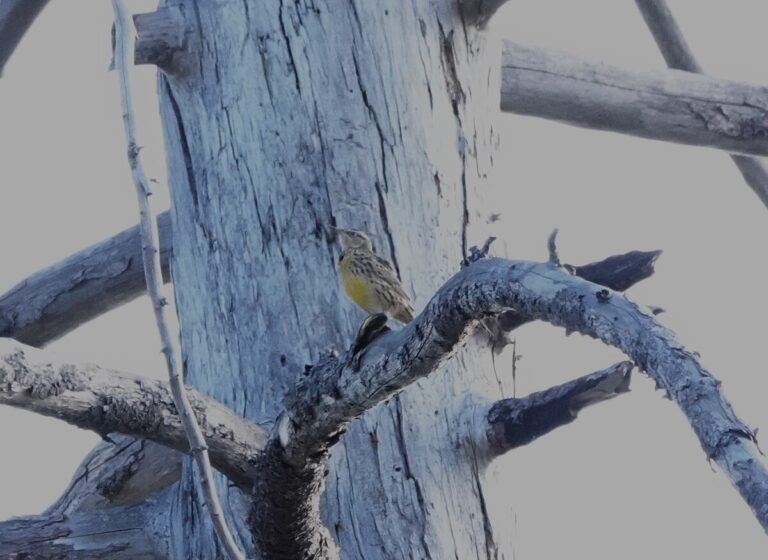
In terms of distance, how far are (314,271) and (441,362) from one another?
3.70ft

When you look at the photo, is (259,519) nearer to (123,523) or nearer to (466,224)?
(123,523)

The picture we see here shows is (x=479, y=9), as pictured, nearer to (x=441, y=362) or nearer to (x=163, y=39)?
(x=163, y=39)

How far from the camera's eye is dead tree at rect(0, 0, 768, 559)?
3119 mm

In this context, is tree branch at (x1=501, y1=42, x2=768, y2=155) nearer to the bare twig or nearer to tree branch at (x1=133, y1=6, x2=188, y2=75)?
tree branch at (x1=133, y1=6, x2=188, y2=75)

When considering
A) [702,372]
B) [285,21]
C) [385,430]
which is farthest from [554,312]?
[285,21]

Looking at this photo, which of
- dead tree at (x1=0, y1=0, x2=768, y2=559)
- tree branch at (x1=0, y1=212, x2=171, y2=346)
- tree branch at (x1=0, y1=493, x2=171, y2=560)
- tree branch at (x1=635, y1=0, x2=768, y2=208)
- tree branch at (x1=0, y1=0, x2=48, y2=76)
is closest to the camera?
dead tree at (x1=0, y1=0, x2=768, y2=559)

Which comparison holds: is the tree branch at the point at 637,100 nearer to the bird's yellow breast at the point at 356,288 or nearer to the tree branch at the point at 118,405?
the bird's yellow breast at the point at 356,288

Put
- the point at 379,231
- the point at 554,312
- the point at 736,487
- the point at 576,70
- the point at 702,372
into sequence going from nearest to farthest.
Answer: the point at 736,487 < the point at 702,372 < the point at 554,312 < the point at 379,231 < the point at 576,70

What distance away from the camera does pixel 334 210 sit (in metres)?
3.71

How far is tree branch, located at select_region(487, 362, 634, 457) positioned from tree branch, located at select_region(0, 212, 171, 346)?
1.74m

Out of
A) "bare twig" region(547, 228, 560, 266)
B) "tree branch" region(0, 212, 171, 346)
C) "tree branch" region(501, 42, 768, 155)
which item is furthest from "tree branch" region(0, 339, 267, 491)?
"tree branch" region(501, 42, 768, 155)

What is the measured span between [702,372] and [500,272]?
55cm

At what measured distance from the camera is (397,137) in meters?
3.81

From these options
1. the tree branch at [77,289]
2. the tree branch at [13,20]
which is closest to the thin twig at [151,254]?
the tree branch at [77,289]
